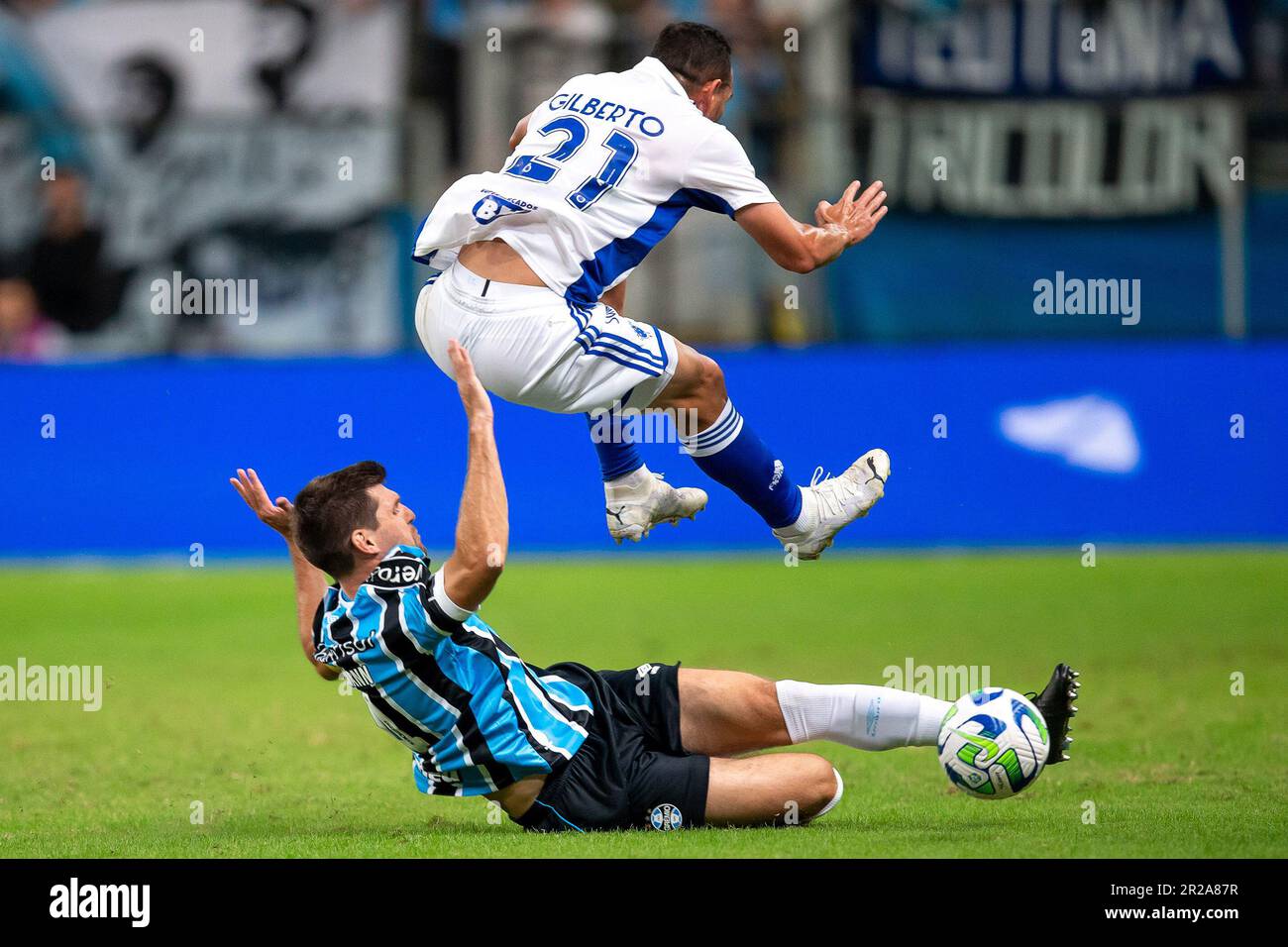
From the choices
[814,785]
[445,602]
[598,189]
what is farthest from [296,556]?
[814,785]

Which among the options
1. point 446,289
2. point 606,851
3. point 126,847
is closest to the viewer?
point 606,851

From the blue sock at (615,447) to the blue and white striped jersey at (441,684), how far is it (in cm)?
148

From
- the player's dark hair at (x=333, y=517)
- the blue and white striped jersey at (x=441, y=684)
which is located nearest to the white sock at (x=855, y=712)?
the blue and white striped jersey at (x=441, y=684)

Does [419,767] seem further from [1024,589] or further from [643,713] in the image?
[1024,589]

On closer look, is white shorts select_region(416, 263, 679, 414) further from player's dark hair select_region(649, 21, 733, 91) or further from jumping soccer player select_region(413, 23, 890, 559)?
player's dark hair select_region(649, 21, 733, 91)

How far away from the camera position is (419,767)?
5.90 meters

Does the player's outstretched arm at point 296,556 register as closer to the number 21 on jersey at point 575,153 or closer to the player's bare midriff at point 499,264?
the player's bare midriff at point 499,264

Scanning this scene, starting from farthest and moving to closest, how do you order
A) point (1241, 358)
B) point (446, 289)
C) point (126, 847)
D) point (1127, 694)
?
point (1241, 358) → point (1127, 694) → point (446, 289) → point (126, 847)

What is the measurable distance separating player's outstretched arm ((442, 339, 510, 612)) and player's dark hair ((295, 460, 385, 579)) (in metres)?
0.50

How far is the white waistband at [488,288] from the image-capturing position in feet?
21.0

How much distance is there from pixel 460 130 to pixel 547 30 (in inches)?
56.6

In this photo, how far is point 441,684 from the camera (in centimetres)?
559

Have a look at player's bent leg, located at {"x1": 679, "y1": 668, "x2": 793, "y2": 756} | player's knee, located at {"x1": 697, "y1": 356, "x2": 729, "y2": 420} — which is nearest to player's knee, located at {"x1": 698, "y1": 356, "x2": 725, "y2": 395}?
player's knee, located at {"x1": 697, "y1": 356, "x2": 729, "y2": 420}

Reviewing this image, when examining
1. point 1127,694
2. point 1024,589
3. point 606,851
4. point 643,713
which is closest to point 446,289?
point 643,713
